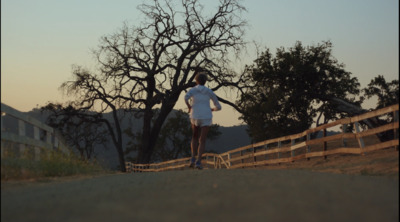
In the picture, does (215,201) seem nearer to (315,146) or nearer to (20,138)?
(20,138)

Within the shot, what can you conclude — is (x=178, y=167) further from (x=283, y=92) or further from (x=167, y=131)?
(x=167, y=131)

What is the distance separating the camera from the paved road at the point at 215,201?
17.8ft

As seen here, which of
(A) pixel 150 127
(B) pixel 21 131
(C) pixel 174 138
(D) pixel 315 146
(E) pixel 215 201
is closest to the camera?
(E) pixel 215 201

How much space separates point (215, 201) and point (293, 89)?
98.4ft

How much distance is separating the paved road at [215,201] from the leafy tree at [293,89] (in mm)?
27094

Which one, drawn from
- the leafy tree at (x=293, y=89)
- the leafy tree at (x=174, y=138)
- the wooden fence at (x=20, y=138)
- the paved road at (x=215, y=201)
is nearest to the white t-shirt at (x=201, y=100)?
the wooden fence at (x=20, y=138)

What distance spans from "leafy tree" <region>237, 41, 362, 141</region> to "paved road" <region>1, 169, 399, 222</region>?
27.1m

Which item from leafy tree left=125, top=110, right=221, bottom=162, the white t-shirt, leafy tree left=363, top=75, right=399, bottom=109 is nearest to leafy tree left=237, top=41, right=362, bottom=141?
leafy tree left=363, top=75, right=399, bottom=109

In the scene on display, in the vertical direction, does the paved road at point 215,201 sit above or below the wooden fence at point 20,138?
below

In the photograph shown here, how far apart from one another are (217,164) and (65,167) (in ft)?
42.4

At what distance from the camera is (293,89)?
1404 inches

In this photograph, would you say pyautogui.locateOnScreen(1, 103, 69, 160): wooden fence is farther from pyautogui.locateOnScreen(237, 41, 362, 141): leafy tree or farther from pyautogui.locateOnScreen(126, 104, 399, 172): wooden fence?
pyautogui.locateOnScreen(237, 41, 362, 141): leafy tree

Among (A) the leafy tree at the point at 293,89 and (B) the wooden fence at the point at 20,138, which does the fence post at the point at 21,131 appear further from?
(A) the leafy tree at the point at 293,89

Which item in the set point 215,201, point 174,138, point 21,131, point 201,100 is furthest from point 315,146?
point 174,138
